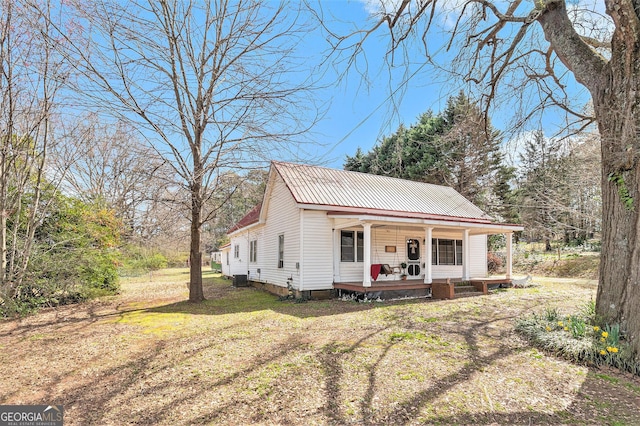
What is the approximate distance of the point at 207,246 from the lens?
48.5 meters

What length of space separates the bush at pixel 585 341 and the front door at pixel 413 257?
23.8 feet

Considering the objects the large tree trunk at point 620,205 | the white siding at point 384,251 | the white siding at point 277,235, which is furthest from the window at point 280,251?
the large tree trunk at point 620,205

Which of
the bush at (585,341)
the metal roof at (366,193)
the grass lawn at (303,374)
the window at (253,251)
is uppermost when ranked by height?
the metal roof at (366,193)

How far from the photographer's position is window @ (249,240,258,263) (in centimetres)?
1611

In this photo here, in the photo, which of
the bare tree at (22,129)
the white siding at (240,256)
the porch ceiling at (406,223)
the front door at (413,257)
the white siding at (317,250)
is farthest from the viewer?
the white siding at (240,256)

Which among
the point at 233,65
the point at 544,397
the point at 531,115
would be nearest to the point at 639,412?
the point at 544,397

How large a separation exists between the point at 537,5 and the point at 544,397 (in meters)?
6.42

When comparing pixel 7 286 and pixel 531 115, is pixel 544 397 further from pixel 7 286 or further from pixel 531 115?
pixel 7 286

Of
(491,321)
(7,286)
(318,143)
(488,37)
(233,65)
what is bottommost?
(491,321)

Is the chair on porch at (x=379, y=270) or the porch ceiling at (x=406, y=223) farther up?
the porch ceiling at (x=406, y=223)

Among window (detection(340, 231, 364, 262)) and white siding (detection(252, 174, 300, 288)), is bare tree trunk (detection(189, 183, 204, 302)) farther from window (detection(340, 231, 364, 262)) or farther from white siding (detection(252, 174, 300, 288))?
window (detection(340, 231, 364, 262))

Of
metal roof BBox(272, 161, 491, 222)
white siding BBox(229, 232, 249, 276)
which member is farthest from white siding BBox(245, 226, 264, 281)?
metal roof BBox(272, 161, 491, 222)

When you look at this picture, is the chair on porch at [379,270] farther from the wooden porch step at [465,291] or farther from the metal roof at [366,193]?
the wooden porch step at [465,291]

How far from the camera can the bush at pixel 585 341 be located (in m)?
4.79
